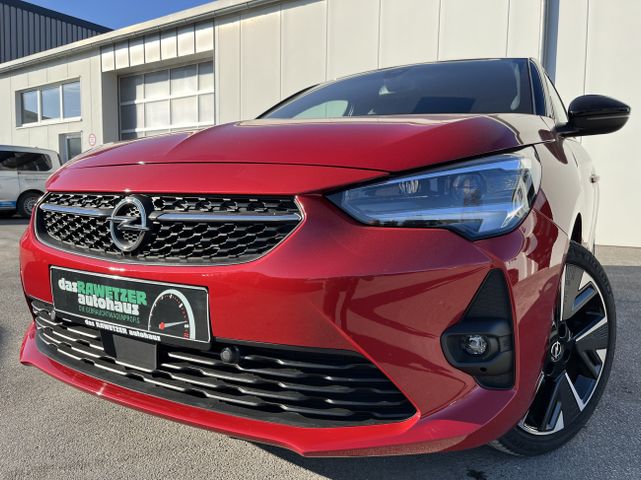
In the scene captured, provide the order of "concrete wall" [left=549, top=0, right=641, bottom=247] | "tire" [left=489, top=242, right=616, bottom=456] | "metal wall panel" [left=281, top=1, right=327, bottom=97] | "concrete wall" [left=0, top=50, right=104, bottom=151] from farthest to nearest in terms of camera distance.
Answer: "concrete wall" [left=0, top=50, right=104, bottom=151]
"metal wall panel" [left=281, top=1, right=327, bottom=97]
"concrete wall" [left=549, top=0, right=641, bottom=247]
"tire" [left=489, top=242, right=616, bottom=456]

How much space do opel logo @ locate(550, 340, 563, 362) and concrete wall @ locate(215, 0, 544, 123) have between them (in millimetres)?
6226

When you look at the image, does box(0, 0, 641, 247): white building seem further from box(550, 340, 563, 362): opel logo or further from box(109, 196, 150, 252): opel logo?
box(109, 196, 150, 252): opel logo

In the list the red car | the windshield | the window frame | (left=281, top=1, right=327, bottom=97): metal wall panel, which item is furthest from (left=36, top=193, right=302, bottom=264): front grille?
the window frame

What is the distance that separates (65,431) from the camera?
1.80 meters

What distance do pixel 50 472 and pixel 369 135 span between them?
1419 mm

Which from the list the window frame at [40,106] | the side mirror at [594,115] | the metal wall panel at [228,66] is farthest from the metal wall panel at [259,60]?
the side mirror at [594,115]

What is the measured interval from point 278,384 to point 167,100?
474 inches

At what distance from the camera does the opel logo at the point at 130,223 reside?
1326 millimetres

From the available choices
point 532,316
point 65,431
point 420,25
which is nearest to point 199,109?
point 420,25

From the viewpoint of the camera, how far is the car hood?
121 centimetres

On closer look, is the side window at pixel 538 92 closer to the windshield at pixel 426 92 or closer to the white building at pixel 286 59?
the windshield at pixel 426 92

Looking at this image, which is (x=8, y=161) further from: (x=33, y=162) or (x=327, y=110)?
(x=327, y=110)

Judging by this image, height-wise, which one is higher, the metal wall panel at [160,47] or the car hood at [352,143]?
the metal wall panel at [160,47]

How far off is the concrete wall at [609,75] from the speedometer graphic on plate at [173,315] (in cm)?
659
